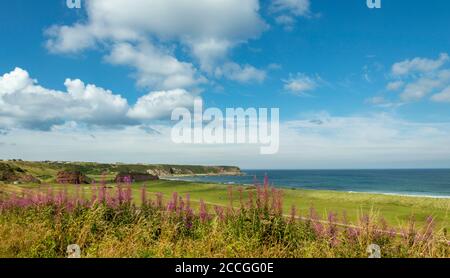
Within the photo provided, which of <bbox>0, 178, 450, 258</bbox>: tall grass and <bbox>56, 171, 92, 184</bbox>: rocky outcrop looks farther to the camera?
<bbox>56, 171, 92, 184</bbox>: rocky outcrop

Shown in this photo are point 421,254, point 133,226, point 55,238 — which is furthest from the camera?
point 133,226

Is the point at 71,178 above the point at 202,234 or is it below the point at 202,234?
above

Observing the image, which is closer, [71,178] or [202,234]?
[202,234]

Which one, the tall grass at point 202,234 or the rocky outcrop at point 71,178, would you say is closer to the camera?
the tall grass at point 202,234

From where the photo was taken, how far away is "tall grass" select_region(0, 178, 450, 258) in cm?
830

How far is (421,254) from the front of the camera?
8234mm

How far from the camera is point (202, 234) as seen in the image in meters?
9.74

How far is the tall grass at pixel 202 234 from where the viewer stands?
27.2 ft
